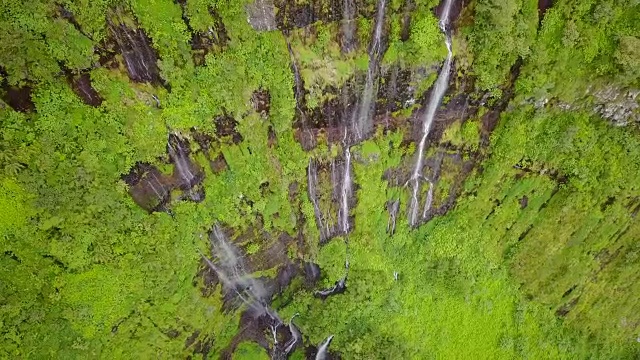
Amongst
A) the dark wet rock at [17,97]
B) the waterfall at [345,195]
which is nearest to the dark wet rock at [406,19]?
the waterfall at [345,195]

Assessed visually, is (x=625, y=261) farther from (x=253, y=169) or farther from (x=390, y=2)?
(x=253, y=169)

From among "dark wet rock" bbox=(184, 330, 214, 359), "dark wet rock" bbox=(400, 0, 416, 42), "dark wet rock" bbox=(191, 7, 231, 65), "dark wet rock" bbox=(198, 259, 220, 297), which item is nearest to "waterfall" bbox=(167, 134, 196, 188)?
"dark wet rock" bbox=(191, 7, 231, 65)

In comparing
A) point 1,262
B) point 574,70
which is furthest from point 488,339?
point 1,262

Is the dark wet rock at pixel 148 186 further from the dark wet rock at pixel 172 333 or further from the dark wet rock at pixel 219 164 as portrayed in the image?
the dark wet rock at pixel 172 333

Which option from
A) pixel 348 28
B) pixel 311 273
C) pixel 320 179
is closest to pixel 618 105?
pixel 348 28

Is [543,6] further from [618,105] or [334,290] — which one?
[334,290]
